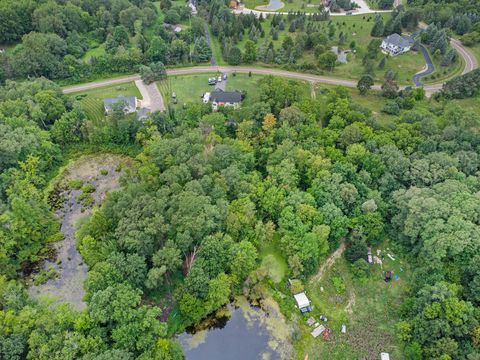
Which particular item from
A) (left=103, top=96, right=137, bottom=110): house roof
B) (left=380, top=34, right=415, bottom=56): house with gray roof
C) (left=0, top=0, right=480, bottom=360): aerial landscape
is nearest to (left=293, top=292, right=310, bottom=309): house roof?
(left=0, top=0, right=480, bottom=360): aerial landscape

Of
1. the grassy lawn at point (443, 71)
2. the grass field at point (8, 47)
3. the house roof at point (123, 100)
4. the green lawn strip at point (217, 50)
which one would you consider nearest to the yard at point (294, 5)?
the green lawn strip at point (217, 50)

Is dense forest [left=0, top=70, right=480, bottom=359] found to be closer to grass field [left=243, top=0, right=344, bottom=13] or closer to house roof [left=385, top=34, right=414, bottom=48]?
house roof [left=385, top=34, right=414, bottom=48]

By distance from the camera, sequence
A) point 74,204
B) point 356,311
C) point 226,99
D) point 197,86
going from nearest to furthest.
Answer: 1. point 356,311
2. point 74,204
3. point 226,99
4. point 197,86

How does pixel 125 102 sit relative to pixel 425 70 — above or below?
above

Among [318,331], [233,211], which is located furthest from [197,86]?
[318,331]

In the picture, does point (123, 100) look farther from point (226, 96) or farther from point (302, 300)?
Result: point (302, 300)
